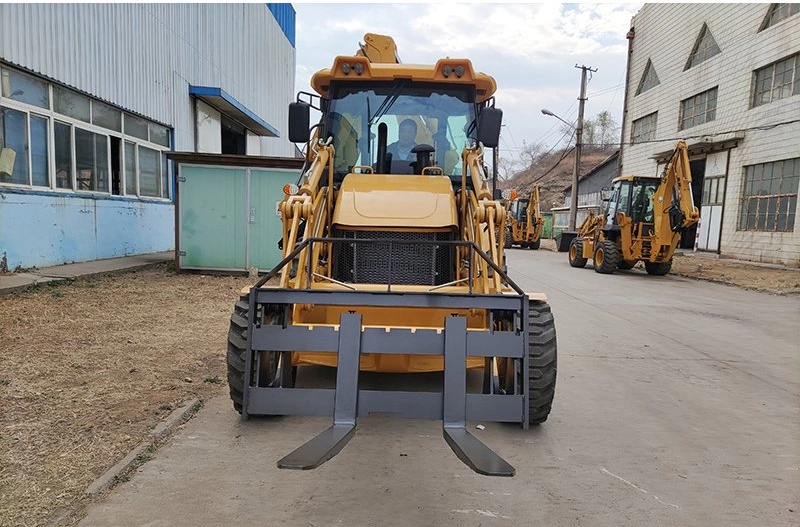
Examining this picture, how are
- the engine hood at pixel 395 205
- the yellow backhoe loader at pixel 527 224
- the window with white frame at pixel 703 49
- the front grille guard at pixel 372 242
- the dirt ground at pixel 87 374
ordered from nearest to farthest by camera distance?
the dirt ground at pixel 87 374
the front grille guard at pixel 372 242
the engine hood at pixel 395 205
the window with white frame at pixel 703 49
the yellow backhoe loader at pixel 527 224

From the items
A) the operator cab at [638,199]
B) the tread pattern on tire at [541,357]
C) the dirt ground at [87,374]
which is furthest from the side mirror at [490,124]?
the operator cab at [638,199]

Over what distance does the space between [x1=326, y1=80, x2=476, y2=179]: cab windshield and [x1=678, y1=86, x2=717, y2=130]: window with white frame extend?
19.4 meters

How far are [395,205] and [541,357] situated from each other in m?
1.60

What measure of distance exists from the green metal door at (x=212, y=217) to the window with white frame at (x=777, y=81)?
55.3ft

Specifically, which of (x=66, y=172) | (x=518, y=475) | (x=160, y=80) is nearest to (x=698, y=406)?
(x=518, y=475)

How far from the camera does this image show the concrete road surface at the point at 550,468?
2.70 metres

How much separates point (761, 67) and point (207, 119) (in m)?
18.5

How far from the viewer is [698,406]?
4422 millimetres

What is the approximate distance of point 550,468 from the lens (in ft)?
10.6

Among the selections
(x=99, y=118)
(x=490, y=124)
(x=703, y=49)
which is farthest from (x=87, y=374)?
(x=703, y=49)

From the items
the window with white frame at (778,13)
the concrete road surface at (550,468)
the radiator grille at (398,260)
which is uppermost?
the window with white frame at (778,13)

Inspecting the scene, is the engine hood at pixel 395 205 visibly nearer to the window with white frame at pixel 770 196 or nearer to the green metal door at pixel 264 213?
the green metal door at pixel 264 213

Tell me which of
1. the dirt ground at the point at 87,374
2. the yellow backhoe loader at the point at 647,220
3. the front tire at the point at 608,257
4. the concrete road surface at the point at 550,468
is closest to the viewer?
the concrete road surface at the point at 550,468

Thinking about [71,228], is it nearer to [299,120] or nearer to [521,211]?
[299,120]
